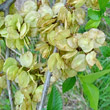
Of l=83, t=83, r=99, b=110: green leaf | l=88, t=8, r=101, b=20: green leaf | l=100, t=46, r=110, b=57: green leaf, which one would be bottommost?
l=83, t=83, r=99, b=110: green leaf

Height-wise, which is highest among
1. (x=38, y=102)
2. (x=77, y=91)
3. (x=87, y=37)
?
(x=87, y=37)

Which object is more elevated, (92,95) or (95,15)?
(95,15)

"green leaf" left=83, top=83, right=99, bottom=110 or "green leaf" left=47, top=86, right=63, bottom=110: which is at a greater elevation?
"green leaf" left=47, top=86, right=63, bottom=110

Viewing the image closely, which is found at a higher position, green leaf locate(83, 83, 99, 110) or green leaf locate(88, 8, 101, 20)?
green leaf locate(88, 8, 101, 20)

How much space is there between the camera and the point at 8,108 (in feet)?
5.79

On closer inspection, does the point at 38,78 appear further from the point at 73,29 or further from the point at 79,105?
the point at 79,105

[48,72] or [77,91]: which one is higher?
[48,72]

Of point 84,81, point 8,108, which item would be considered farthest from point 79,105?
point 84,81

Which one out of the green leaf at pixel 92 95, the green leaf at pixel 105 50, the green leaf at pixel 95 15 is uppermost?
the green leaf at pixel 95 15

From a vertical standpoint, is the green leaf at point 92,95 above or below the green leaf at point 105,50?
below

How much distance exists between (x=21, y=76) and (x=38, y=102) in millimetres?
57

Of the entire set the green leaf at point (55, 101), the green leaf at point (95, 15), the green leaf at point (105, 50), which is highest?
the green leaf at point (95, 15)

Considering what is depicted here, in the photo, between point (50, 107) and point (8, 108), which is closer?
point (50, 107)

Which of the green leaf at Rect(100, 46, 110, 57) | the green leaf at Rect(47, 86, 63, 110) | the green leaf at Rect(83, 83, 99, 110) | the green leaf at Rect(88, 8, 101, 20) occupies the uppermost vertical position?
the green leaf at Rect(88, 8, 101, 20)
